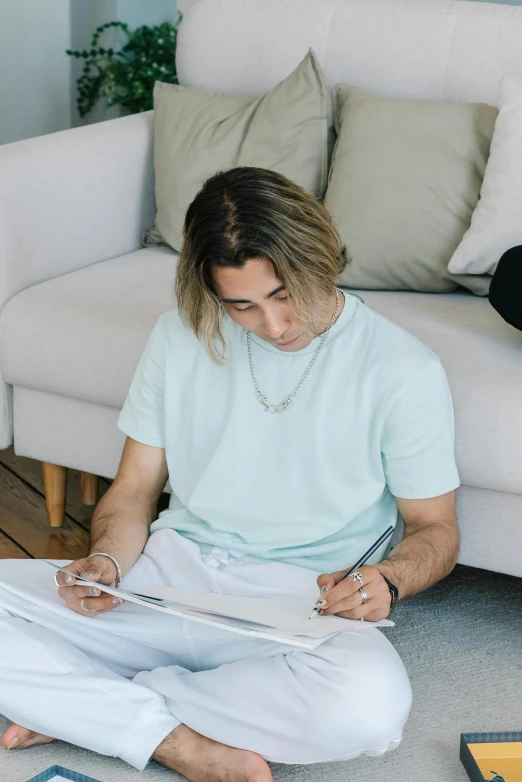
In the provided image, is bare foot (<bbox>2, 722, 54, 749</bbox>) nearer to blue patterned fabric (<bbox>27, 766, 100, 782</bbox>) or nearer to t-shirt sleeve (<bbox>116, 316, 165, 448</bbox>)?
blue patterned fabric (<bbox>27, 766, 100, 782</bbox>)

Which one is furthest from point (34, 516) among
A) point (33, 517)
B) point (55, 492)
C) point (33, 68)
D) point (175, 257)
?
point (33, 68)

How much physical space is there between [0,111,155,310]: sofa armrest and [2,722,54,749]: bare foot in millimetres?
884

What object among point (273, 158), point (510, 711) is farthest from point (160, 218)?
point (510, 711)

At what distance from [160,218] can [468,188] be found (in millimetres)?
710

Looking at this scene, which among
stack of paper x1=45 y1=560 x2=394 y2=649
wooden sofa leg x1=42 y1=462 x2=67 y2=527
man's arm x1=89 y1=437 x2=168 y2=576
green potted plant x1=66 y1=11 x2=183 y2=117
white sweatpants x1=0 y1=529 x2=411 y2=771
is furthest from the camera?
green potted plant x1=66 y1=11 x2=183 y2=117

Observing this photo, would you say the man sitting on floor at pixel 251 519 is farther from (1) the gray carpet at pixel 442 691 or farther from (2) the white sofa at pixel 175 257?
(2) the white sofa at pixel 175 257

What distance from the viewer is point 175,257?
2.31 meters

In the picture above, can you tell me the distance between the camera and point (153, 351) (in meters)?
1.60

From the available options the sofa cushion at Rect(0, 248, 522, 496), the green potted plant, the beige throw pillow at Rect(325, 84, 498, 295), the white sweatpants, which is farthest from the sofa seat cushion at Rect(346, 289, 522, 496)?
the green potted plant

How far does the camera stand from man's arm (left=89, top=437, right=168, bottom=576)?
1536mm

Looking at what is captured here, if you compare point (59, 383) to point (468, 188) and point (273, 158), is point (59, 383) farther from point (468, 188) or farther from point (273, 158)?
point (468, 188)

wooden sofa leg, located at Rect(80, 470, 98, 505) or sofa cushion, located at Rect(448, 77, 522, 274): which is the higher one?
sofa cushion, located at Rect(448, 77, 522, 274)

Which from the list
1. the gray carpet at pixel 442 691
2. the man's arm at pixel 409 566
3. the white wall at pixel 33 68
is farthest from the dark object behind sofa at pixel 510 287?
the white wall at pixel 33 68

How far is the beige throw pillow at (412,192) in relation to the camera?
198 cm
